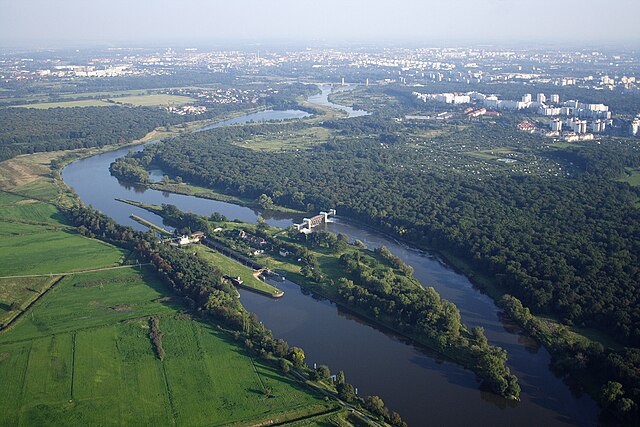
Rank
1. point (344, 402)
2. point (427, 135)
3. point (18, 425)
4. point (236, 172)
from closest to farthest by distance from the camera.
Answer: point (18, 425)
point (344, 402)
point (236, 172)
point (427, 135)

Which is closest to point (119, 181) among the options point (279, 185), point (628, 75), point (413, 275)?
point (279, 185)

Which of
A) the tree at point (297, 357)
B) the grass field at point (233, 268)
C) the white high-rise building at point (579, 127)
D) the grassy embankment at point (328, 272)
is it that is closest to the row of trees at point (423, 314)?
the grassy embankment at point (328, 272)

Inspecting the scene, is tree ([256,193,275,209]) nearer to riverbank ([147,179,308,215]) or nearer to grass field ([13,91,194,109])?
riverbank ([147,179,308,215])

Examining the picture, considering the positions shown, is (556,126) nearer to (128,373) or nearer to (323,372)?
(323,372)

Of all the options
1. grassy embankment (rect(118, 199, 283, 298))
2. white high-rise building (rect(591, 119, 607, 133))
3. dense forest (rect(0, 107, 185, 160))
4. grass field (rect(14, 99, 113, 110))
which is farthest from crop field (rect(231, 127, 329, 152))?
grass field (rect(14, 99, 113, 110))

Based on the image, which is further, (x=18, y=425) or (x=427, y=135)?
(x=427, y=135)

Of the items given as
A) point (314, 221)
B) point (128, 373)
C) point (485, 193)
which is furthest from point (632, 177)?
point (128, 373)

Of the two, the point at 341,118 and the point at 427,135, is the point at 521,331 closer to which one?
the point at 427,135
